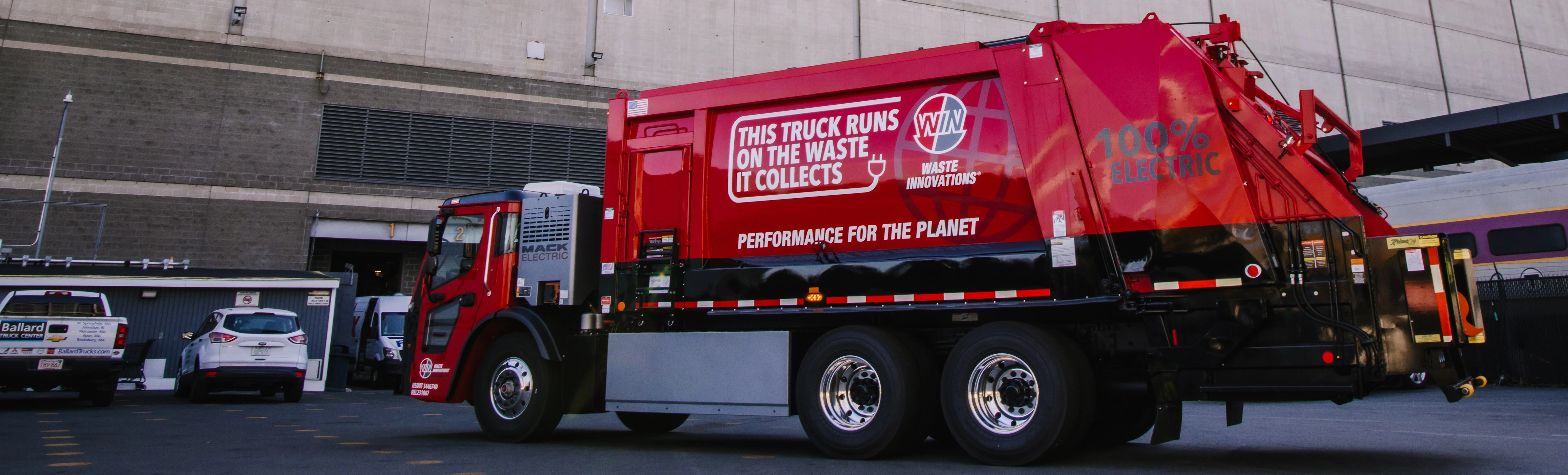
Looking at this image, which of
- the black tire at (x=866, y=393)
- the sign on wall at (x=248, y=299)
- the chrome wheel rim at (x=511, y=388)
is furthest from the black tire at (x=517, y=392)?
the sign on wall at (x=248, y=299)

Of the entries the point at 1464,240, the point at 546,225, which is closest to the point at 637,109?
the point at 546,225

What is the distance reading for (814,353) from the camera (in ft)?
23.7

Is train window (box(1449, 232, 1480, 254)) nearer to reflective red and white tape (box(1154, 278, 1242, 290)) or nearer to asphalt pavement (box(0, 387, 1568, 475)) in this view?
asphalt pavement (box(0, 387, 1568, 475))

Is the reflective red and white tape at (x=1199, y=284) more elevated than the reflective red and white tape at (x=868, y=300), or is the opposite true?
the reflective red and white tape at (x=1199, y=284)

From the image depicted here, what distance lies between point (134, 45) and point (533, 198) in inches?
794

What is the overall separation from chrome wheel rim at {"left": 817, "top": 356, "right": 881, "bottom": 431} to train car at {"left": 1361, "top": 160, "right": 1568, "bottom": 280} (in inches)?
474

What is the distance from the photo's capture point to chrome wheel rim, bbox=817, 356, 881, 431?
704 cm

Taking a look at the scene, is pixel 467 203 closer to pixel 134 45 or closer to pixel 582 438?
pixel 582 438

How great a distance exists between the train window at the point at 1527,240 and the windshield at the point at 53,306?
72.8ft

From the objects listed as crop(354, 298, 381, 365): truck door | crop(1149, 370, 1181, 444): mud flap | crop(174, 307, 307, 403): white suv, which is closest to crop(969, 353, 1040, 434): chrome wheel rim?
crop(1149, 370, 1181, 444): mud flap

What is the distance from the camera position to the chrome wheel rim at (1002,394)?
20.8ft

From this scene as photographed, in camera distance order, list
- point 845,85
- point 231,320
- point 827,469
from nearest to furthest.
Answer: point 827,469
point 845,85
point 231,320

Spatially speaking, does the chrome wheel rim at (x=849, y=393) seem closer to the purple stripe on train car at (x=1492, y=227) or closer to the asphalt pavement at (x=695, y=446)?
the asphalt pavement at (x=695, y=446)

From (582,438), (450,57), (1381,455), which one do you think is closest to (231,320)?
(582,438)
